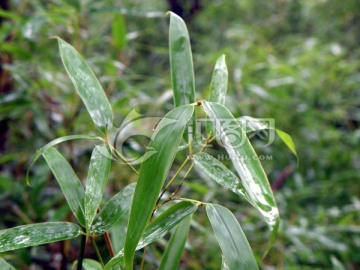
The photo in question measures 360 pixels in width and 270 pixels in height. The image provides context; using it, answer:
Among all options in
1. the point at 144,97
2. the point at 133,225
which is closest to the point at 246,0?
the point at 144,97

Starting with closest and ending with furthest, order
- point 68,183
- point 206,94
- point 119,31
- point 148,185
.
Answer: point 148,185, point 68,183, point 119,31, point 206,94

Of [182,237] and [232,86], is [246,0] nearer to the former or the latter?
[232,86]

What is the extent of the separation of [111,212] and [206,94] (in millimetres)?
699

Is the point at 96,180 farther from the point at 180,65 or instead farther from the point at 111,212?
the point at 180,65

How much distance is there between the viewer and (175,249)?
1.48 ft

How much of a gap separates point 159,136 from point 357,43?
1.86m

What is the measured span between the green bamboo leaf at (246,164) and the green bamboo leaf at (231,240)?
27 mm

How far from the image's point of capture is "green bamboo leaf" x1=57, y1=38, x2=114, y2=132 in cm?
43

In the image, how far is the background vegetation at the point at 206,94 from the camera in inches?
35.3

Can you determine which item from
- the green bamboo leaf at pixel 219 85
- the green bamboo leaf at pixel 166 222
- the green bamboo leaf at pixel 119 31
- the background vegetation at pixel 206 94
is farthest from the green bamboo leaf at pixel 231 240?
the green bamboo leaf at pixel 119 31

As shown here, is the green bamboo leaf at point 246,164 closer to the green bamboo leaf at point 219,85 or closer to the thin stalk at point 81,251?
the green bamboo leaf at point 219,85

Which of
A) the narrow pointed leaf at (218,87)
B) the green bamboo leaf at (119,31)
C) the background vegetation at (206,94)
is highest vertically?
the green bamboo leaf at (119,31)

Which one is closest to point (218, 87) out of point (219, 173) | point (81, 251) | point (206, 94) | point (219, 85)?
point (219, 85)

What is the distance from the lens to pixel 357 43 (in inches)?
75.4
